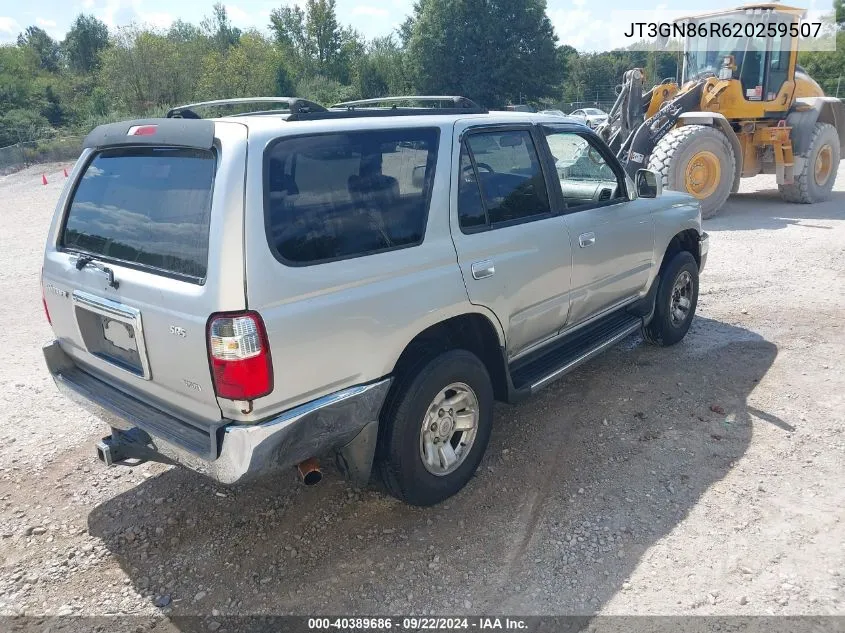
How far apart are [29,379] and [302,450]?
3555 mm

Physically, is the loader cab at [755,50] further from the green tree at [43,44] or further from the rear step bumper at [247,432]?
the green tree at [43,44]

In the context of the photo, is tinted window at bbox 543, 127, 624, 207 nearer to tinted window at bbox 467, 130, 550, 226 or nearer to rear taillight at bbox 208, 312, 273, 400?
tinted window at bbox 467, 130, 550, 226

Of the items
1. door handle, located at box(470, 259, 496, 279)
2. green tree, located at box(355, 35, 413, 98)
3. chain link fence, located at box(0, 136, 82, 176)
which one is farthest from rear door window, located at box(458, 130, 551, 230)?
green tree, located at box(355, 35, 413, 98)

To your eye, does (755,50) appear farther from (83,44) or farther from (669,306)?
(83,44)

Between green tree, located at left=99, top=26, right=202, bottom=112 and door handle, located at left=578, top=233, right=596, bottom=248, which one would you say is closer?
door handle, located at left=578, top=233, right=596, bottom=248

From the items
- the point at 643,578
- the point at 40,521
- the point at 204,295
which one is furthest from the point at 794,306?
the point at 40,521

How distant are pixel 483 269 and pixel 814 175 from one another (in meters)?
11.6

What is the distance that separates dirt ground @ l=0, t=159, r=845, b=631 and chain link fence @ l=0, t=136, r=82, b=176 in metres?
21.2

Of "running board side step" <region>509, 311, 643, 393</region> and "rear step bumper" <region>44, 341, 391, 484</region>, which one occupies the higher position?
"rear step bumper" <region>44, 341, 391, 484</region>

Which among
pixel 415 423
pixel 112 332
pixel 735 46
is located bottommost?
pixel 415 423

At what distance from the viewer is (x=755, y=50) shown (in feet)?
37.7

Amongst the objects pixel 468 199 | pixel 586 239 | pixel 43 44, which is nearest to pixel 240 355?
pixel 468 199

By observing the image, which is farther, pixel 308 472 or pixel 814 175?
pixel 814 175

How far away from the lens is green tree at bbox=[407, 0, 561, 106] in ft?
150
